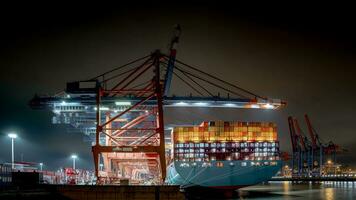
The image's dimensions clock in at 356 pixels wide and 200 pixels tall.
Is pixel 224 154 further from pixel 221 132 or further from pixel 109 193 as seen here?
pixel 109 193

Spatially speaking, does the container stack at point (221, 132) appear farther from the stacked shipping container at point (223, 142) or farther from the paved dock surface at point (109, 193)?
the paved dock surface at point (109, 193)

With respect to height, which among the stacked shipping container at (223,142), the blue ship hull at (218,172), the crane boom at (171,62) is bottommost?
the blue ship hull at (218,172)

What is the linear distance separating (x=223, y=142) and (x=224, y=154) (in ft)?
4.08

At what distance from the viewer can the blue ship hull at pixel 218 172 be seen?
45.7 m

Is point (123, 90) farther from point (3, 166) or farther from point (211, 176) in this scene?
point (211, 176)

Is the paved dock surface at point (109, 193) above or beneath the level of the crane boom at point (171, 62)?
beneath

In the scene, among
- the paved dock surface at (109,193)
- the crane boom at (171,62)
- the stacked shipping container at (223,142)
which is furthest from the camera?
the stacked shipping container at (223,142)

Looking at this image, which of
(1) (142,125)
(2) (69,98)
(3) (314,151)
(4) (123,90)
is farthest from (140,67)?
(3) (314,151)

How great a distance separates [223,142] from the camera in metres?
46.8

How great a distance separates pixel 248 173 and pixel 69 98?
20.0 meters

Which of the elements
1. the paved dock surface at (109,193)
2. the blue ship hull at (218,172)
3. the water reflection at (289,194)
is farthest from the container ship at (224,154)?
the paved dock surface at (109,193)

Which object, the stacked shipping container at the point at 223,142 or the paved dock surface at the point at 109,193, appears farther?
the stacked shipping container at the point at 223,142

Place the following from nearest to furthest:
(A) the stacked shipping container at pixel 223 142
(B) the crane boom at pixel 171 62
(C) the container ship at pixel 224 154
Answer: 1. (B) the crane boom at pixel 171 62
2. (C) the container ship at pixel 224 154
3. (A) the stacked shipping container at pixel 223 142

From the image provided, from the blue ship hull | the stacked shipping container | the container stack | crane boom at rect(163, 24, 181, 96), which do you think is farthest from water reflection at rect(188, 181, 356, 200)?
crane boom at rect(163, 24, 181, 96)
